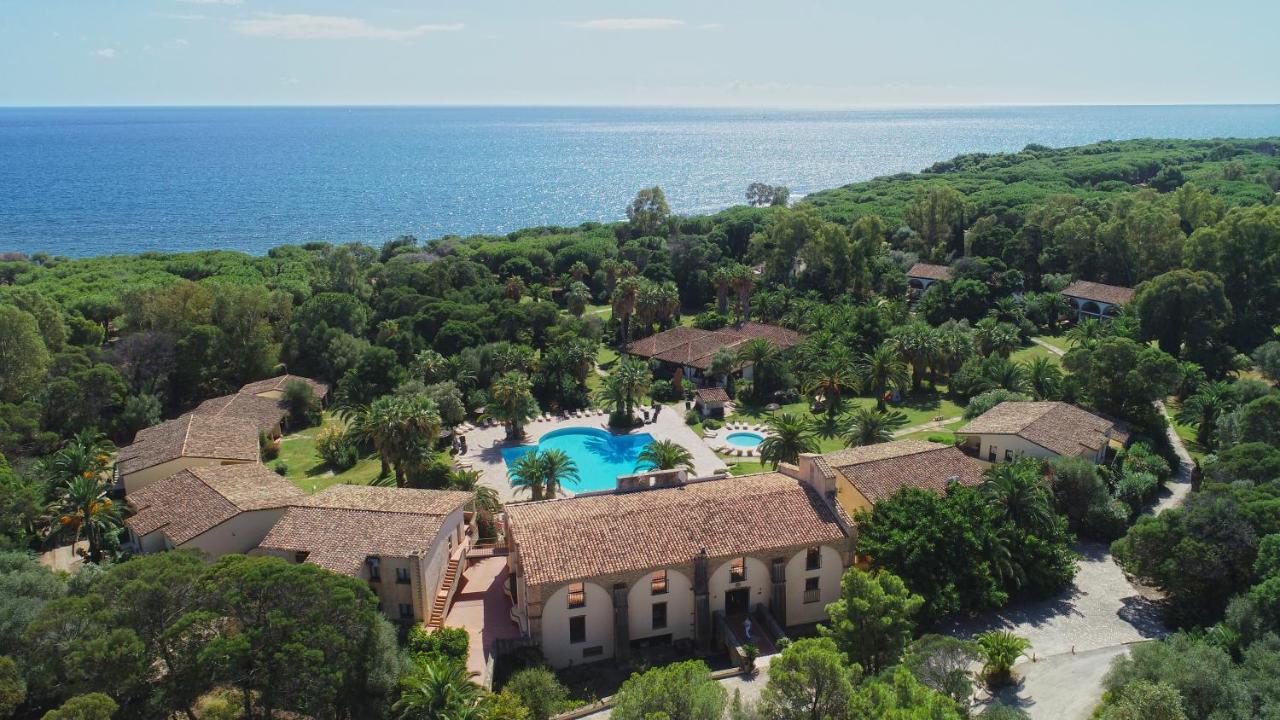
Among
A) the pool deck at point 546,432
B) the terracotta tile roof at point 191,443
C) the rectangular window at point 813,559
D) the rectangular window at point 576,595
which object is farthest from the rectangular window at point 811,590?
the terracotta tile roof at point 191,443

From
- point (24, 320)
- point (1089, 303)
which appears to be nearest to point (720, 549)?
point (24, 320)

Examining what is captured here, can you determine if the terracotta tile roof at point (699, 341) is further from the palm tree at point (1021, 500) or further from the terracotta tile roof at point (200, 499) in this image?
the terracotta tile roof at point (200, 499)

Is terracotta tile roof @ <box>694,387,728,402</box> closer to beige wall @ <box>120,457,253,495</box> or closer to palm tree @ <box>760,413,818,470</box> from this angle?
palm tree @ <box>760,413,818,470</box>

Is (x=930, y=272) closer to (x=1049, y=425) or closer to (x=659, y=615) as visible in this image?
(x=1049, y=425)

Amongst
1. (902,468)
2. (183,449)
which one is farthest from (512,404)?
(902,468)

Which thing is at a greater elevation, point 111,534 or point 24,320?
point 24,320

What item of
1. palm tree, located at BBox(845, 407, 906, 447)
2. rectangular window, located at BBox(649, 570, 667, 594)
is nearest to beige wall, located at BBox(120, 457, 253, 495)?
rectangular window, located at BBox(649, 570, 667, 594)

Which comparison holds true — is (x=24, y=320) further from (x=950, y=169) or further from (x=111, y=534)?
(x=950, y=169)
